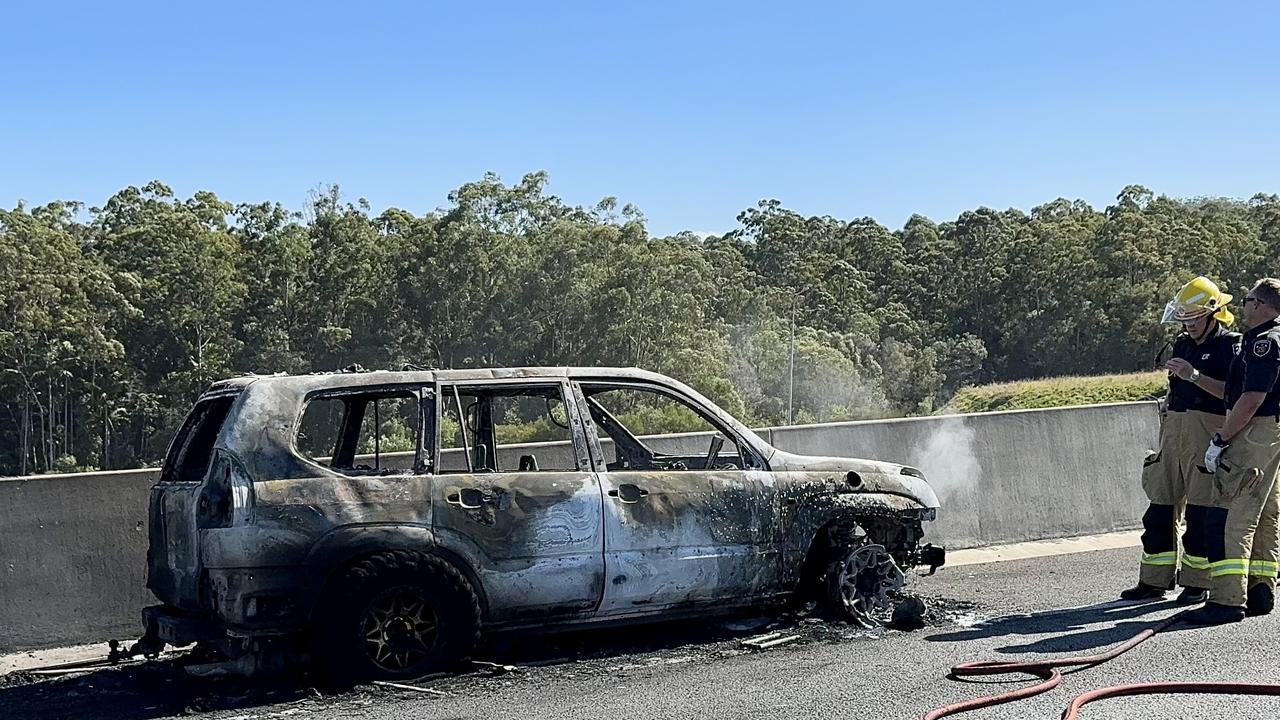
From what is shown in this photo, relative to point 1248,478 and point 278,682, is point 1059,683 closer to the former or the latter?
point 1248,478

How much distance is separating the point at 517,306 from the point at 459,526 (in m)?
50.9

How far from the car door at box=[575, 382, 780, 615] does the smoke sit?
3550 millimetres

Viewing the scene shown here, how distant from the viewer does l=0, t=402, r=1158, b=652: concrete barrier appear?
24.9ft

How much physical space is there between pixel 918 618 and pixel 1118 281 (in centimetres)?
6425

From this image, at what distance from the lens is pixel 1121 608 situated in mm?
8062

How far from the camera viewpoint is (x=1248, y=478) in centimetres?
766

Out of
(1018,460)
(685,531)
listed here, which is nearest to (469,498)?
(685,531)

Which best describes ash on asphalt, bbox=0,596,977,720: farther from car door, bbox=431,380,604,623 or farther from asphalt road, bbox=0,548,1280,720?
car door, bbox=431,380,604,623

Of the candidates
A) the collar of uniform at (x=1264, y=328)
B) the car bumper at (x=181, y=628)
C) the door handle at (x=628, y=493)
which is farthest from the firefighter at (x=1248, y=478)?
the car bumper at (x=181, y=628)

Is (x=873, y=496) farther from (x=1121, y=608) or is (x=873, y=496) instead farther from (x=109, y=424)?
(x=109, y=424)

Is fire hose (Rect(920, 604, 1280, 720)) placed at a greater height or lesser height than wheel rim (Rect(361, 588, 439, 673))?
lesser

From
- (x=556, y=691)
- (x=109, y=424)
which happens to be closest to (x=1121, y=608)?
(x=556, y=691)

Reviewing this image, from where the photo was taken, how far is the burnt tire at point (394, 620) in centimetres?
626

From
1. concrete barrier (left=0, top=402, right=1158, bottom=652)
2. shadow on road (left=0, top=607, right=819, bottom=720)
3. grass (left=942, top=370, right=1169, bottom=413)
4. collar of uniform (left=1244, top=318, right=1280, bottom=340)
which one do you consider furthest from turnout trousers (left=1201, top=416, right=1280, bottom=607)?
grass (left=942, top=370, right=1169, bottom=413)
